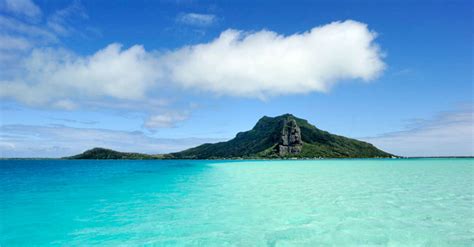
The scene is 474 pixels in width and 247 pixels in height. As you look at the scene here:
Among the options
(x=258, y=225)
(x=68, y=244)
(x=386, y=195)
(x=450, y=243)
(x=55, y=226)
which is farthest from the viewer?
(x=386, y=195)

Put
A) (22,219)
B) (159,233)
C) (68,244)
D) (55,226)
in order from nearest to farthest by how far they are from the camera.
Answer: (68,244), (159,233), (55,226), (22,219)

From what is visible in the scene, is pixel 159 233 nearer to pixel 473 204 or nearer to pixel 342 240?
pixel 342 240

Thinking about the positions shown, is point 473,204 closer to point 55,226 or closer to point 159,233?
point 159,233

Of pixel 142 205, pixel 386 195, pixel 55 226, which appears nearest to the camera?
pixel 55 226

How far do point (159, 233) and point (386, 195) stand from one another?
718 inches

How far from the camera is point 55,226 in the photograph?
1599cm

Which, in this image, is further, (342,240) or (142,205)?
(142,205)

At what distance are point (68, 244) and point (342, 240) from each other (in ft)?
35.8

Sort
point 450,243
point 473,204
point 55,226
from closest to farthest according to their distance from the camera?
point 450,243
point 55,226
point 473,204

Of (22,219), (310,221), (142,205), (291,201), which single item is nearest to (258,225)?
(310,221)

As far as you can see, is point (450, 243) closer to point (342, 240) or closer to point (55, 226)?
point (342, 240)

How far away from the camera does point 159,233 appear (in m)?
13.7

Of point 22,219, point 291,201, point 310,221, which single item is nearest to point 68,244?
point 22,219

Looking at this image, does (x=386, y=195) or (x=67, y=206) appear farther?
(x=386, y=195)
